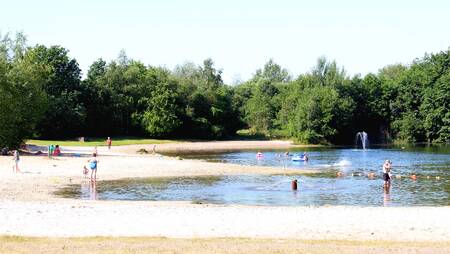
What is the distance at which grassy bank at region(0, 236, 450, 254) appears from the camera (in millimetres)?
16484

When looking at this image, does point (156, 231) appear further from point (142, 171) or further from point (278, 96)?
point (278, 96)

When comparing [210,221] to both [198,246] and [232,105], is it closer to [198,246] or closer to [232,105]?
[198,246]

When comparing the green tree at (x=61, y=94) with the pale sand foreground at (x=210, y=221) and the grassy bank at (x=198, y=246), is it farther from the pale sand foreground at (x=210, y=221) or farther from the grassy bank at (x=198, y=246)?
the grassy bank at (x=198, y=246)

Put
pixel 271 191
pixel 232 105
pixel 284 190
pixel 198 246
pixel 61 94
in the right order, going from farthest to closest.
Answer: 1. pixel 232 105
2. pixel 61 94
3. pixel 284 190
4. pixel 271 191
5. pixel 198 246

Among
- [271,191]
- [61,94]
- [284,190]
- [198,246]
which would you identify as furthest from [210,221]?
[61,94]

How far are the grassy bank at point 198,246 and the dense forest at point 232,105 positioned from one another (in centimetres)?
8666

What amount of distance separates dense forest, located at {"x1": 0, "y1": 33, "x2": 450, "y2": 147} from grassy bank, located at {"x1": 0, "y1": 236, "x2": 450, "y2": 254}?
284 feet

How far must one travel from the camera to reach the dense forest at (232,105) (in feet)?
376

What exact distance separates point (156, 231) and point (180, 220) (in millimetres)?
3004

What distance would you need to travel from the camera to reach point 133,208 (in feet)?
95.6

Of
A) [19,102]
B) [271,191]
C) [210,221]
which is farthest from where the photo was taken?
[19,102]

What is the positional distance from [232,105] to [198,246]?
126 m

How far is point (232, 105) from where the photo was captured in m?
142

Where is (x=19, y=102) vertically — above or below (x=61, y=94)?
below
